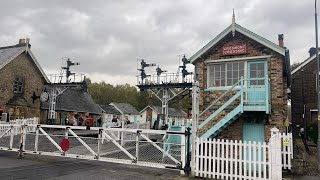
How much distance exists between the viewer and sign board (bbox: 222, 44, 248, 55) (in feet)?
43.1

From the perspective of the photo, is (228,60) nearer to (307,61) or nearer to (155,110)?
(307,61)

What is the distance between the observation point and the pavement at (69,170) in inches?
331

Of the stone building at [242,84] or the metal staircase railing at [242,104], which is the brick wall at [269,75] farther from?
the metal staircase railing at [242,104]

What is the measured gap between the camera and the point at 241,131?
12469 millimetres

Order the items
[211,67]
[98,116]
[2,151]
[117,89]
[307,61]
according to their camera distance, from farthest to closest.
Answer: [117,89], [98,116], [307,61], [211,67], [2,151]

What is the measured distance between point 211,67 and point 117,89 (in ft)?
240

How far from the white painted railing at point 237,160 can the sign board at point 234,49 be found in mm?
5384

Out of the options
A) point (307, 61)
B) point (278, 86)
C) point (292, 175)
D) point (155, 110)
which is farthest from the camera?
point (155, 110)

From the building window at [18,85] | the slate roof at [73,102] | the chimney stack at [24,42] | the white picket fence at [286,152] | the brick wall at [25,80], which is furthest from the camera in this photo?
the slate roof at [73,102]

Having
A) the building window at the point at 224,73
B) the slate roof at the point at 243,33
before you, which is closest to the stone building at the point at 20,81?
the slate roof at the point at 243,33

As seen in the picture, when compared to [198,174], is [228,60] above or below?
above

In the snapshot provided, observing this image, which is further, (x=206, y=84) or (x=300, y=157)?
(x=206, y=84)

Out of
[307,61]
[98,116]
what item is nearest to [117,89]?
[98,116]

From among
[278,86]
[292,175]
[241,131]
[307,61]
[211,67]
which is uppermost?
[307,61]
